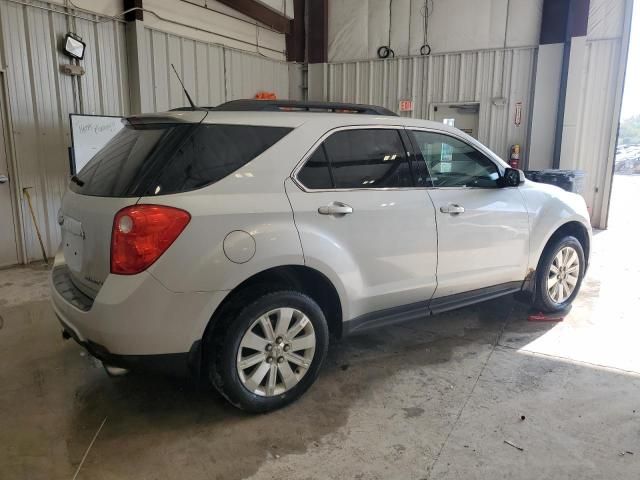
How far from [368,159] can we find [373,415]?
144 centimetres

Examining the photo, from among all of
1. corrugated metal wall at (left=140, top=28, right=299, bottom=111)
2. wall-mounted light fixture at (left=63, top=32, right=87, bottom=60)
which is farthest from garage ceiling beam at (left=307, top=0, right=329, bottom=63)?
wall-mounted light fixture at (left=63, top=32, right=87, bottom=60)

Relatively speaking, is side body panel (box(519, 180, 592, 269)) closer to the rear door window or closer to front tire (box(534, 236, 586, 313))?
front tire (box(534, 236, 586, 313))

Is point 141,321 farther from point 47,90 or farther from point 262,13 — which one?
point 262,13

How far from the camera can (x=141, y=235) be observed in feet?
7.09

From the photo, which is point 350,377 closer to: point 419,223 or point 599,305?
point 419,223

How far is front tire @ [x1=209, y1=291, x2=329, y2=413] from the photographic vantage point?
2.41 metres

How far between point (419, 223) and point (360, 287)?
563 mm

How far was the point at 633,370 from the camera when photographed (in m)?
3.12

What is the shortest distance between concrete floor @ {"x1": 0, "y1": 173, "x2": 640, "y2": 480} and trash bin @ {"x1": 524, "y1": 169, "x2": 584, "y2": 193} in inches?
160

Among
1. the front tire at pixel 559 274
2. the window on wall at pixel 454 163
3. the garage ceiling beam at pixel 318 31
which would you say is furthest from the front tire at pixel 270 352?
the garage ceiling beam at pixel 318 31

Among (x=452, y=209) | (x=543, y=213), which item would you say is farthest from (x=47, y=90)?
(x=543, y=213)

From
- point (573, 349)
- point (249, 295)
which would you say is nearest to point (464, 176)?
point (573, 349)

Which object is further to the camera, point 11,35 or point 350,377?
point 11,35

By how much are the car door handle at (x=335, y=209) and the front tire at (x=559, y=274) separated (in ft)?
6.62
